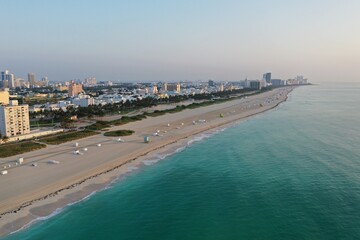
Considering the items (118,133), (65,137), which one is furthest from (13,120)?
(118,133)

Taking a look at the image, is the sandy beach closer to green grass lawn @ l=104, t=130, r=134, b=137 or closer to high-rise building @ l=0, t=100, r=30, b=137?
green grass lawn @ l=104, t=130, r=134, b=137

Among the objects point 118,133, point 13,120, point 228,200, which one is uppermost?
point 13,120

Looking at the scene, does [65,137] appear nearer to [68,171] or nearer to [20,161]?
[20,161]

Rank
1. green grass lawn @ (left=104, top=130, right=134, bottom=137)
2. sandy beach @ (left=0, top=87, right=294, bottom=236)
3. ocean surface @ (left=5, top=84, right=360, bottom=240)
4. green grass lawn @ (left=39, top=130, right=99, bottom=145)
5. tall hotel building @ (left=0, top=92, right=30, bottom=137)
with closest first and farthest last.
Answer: ocean surface @ (left=5, top=84, right=360, bottom=240) < sandy beach @ (left=0, top=87, right=294, bottom=236) < green grass lawn @ (left=39, top=130, right=99, bottom=145) < tall hotel building @ (left=0, top=92, right=30, bottom=137) < green grass lawn @ (left=104, top=130, right=134, bottom=137)

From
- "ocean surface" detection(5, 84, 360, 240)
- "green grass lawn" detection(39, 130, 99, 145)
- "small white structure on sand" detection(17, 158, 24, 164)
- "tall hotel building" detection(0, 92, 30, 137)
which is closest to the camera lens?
"ocean surface" detection(5, 84, 360, 240)

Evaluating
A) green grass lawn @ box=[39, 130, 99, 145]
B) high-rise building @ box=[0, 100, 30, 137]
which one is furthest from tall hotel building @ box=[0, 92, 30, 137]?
green grass lawn @ box=[39, 130, 99, 145]

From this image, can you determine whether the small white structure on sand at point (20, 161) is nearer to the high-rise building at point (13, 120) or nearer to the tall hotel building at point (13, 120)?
the tall hotel building at point (13, 120)

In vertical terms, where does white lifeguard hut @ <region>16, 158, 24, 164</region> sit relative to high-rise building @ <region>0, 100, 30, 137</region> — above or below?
below

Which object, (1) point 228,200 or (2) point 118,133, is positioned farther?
(2) point 118,133
